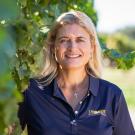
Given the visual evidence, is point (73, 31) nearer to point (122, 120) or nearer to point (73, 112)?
point (73, 112)

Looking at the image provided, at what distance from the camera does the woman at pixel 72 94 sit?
11.1 ft

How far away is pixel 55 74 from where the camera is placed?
3.74 meters

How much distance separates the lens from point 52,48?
3811 mm

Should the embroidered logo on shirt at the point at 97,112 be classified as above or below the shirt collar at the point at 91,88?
below

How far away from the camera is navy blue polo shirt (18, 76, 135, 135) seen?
3352 millimetres

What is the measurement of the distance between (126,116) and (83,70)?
1.46 ft

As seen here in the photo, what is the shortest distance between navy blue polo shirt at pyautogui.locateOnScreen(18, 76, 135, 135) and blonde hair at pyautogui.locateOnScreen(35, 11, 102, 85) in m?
0.12

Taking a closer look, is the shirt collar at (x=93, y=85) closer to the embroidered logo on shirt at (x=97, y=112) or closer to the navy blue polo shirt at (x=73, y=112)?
the navy blue polo shirt at (x=73, y=112)

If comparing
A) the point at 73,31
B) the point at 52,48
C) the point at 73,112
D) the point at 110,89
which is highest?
the point at 73,31

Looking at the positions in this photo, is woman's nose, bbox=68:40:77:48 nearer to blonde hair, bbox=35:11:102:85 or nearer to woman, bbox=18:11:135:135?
woman, bbox=18:11:135:135

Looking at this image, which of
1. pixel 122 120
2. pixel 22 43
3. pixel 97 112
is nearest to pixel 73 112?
pixel 97 112

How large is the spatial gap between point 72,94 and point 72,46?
1.18 feet

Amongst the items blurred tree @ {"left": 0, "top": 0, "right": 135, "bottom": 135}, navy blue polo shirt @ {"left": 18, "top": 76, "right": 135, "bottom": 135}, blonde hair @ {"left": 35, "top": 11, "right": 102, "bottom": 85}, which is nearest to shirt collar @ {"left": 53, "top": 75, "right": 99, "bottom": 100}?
navy blue polo shirt @ {"left": 18, "top": 76, "right": 135, "bottom": 135}

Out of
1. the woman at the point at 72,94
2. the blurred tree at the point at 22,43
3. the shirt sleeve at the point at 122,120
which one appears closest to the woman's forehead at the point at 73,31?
the woman at the point at 72,94
